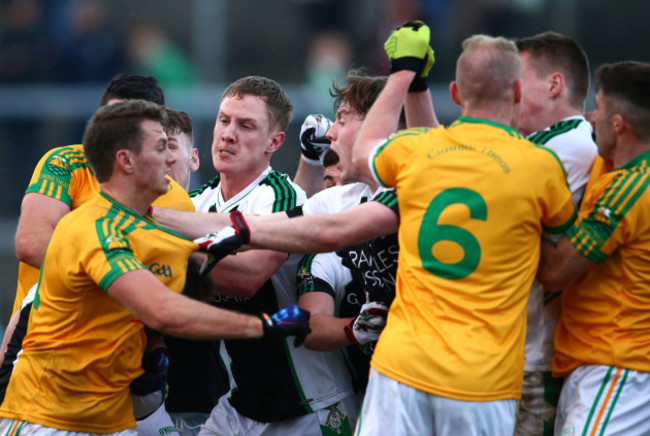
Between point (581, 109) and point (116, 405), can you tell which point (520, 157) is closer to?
point (581, 109)

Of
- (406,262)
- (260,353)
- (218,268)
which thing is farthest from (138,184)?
(260,353)

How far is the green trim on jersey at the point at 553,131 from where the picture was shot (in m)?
4.52

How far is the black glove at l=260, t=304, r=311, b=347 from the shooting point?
13.2ft

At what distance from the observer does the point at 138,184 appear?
4.24m

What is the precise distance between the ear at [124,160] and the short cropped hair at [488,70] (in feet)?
4.95

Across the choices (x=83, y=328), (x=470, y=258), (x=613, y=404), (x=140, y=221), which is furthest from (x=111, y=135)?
(x=613, y=404)

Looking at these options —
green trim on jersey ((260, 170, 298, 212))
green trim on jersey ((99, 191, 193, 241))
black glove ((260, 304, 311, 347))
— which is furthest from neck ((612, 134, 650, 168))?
green trim on jersey ((99, 191, 193, 241))

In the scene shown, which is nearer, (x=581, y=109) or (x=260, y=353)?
(x=581, y=109)

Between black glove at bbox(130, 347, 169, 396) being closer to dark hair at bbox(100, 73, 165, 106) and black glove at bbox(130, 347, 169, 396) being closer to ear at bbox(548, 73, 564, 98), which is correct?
dark hair at bbox(100, 73, 165, 106)

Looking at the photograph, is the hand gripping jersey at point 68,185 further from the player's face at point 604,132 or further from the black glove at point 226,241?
the player's face at point 604,132

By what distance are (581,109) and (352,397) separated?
81.1 inches

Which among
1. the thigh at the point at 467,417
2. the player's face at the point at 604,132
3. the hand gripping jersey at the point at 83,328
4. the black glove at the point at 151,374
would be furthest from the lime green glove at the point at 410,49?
the black glove at the point at 151,374

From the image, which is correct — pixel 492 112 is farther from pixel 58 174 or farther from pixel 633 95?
pixel 58 174

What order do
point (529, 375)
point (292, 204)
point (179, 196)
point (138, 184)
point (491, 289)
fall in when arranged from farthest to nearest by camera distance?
point (292, 204) → point (179, 196) → point (529, 375) → point (138, 184) → point (491, 289)
